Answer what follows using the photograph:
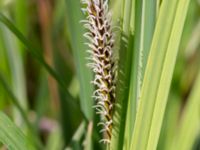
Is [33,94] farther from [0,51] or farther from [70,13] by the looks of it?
[70,13]

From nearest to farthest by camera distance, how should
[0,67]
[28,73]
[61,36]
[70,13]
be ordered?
[70,13]
[0,67]
[61,36]
[28,73]

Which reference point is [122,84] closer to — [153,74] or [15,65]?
[153,74]

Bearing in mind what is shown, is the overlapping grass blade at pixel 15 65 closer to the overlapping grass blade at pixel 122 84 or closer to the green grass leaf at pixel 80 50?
the green grass leaf at pixel 80 50

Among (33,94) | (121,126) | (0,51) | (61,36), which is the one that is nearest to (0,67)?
(0,51)

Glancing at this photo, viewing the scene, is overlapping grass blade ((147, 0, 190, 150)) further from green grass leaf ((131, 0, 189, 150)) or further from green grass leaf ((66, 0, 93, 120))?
green grass leaf ((66, 0, 93, 120))

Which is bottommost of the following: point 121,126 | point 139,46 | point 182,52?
point 121,126

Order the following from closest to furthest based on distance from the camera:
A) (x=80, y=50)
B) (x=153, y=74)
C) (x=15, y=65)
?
(x=153, y=74)
(x=80, y=50)
(x=15, y=65)

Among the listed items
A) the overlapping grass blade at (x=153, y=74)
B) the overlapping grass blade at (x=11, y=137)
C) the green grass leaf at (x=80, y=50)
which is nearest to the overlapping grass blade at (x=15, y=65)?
the green grass leaf at (x=80, y=50)

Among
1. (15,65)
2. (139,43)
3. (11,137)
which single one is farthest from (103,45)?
(15,65)
